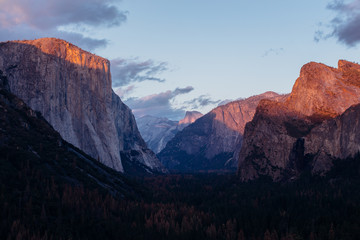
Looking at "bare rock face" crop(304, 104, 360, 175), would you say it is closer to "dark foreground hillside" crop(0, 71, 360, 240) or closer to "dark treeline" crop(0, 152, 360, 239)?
"dark foreground hillside" crop(0, 71, 360, 240)

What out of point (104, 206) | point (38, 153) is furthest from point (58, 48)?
point (104, 206)

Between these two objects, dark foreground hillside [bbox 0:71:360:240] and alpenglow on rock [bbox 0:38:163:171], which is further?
alpenglow on rock [bbox 0:38:163:171]

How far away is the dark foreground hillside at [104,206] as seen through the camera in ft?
288

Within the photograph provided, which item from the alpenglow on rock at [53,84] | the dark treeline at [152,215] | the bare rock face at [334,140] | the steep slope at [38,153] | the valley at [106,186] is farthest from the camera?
the alpenglow on rock at [53,84]

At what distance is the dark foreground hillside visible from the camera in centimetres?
8769

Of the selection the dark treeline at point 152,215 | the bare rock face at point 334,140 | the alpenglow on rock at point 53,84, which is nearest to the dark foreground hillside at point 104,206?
the dark treeline at point 152,215

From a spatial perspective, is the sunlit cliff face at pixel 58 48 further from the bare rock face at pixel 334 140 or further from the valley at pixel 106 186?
the bare rock face at pixel 334 140

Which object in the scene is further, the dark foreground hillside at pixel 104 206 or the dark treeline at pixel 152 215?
the dark foreground hillside at pixel 104 206

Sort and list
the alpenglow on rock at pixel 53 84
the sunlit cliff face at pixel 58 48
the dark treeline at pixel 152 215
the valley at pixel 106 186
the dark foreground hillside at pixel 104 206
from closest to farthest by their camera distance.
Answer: the dark treeline at pixel 152 215 < the dark foreground hillside at pixel 104 206 < the valley at pixel 106 186 < the alpenglow on rock at pixel 53 84 < the sunlit cliff face at pixel 58 48

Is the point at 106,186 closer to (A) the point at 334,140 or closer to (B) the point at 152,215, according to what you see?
(B) the point at 152,215

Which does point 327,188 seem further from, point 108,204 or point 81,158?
point 81,158

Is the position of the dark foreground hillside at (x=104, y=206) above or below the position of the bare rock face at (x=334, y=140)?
below

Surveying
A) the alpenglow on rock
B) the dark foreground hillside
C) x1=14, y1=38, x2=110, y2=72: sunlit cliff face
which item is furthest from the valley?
x1=14, y1=38, x2=110, y2=72: sunlit cliff face

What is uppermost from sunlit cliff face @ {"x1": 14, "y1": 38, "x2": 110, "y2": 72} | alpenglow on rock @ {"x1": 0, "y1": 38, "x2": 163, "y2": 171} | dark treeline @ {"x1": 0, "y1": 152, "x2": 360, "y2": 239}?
sunlit cliff face @ {"x1": 14, "y1": 38, "x2": 110, "y2": 72}
